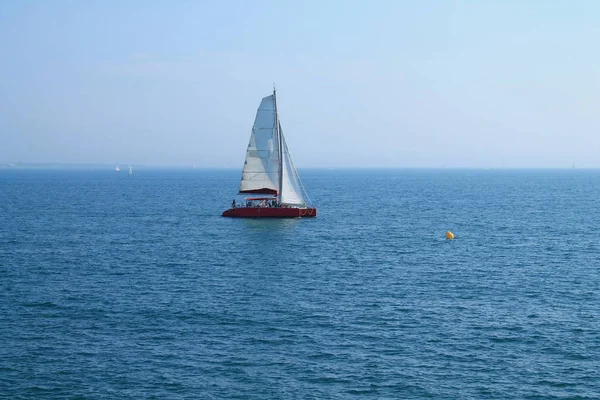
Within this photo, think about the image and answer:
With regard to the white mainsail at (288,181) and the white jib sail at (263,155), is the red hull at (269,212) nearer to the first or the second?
the white mainsail at (288,181)

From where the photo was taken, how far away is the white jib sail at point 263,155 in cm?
10856

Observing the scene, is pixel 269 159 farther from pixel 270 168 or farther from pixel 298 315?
pixel 298 315

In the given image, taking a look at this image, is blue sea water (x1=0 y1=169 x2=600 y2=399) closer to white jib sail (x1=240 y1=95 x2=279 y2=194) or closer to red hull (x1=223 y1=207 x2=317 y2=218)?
red hull (x1=223 y1=207 x2=317 y2=218)

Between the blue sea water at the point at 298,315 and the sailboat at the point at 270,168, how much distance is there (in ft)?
46.2

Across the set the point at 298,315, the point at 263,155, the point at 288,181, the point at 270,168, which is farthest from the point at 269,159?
the point at 298,315

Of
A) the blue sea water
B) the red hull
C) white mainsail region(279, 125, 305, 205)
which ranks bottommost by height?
the blue sea water

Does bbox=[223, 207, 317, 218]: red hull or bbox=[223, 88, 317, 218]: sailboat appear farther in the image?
bbox=[223, 207, 317, 218]: red hull

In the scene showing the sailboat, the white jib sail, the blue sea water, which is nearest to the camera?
the blue sea water

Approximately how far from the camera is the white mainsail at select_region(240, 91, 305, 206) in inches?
4277

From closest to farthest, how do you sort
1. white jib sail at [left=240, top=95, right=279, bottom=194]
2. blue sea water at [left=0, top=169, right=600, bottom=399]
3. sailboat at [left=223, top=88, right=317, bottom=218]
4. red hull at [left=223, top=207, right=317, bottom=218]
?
Result: blue sea water at [left=0, top=169, right=600, bottom=399] → white jib sail at [left=240, top=95, right=279, bottom=194] → sailboat at [left=223, top=88, right=317, bottom=218] → red hull at [left=223, top=207, right=317, bottom=218]

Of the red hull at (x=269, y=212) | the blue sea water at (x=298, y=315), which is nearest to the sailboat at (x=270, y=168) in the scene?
the red hull at (x=269, y=212)

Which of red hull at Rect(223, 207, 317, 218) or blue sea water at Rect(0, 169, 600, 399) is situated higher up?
red hull at Rect(223, 207, 317, 218)

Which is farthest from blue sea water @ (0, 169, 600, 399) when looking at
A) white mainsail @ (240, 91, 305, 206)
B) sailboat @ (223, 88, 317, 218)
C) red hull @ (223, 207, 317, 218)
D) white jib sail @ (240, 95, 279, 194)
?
white jib sail @ (240, 95, 279, 194)

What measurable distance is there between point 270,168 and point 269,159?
146cm
